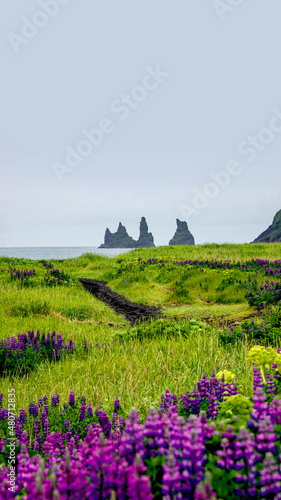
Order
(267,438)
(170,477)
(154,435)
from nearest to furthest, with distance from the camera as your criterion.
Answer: (170,477)
(267,438)
(154,435)

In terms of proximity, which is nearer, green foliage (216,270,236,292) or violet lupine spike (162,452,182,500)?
violet lupine spike (162,452,182,500)

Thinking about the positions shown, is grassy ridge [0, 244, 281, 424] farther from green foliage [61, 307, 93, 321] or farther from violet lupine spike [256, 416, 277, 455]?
violet lupine spike [256, 416, 277, 455]

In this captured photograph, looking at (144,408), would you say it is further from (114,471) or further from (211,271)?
(211,271)

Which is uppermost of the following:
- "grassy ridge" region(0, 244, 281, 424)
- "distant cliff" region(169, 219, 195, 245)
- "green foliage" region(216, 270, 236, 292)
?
"distant cliff" region(169, 219, 195, 245)

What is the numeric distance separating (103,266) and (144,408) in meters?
19.7

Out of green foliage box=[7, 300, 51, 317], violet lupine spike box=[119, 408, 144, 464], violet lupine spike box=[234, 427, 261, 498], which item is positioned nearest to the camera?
violet lupine spike box=[234, 427, 261, 498]

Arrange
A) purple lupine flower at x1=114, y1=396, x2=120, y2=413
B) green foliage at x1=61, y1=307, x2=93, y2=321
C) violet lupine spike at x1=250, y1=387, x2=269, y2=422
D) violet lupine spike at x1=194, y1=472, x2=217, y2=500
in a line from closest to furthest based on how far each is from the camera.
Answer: violet lupine spike at x1=194, y1=472, x2=217, y2=500 → violet lupine spike at x1=250, y1=387, x2=269, y2=422 → purple lupine flower at x1=114, y1=396, x2=120, y2=413 → green foliage at x1=61, y1=307, x2=93, y2=321

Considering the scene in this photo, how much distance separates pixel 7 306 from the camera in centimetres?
956

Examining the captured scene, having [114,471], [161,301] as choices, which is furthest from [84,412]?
→ [161,301]

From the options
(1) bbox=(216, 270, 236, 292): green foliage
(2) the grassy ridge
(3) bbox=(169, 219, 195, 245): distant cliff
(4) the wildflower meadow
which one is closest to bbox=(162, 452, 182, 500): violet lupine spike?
(4) the wildflower meadow

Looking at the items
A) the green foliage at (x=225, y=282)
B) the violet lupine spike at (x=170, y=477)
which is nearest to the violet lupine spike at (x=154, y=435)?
the violet lupine spike at (x=170, y=477)

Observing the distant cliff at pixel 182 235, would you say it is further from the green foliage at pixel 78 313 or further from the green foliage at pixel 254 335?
the green foliage at pixel 254 335

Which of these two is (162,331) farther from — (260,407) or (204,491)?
(204,491)

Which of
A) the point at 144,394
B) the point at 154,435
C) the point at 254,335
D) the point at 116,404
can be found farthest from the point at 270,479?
the point at 254,335
